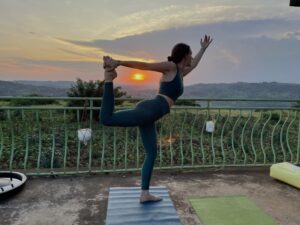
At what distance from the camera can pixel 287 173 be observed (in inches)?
156

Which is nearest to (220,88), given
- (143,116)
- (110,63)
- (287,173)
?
(287,173)

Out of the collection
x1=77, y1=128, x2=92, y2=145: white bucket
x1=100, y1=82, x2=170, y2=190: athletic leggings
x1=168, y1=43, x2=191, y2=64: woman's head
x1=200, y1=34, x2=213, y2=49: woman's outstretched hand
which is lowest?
x1=77, y1=128, x2=92, y2=145: white bucket

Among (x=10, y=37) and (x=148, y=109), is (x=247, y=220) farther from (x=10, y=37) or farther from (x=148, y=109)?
(x=10, y=37)

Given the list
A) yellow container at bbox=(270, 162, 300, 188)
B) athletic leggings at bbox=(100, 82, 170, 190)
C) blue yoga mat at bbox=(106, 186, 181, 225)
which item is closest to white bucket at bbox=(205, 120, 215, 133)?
yellow container at bbox=(270, 162, 300, 188)

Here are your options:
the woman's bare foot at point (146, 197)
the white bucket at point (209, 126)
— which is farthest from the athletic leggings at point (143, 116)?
the white bucket at point (209, 126)

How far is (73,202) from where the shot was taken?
332cm

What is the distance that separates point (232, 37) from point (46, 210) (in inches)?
183

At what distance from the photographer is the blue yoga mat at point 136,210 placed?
9.20 feet

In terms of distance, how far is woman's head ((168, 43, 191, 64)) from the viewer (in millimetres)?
2717

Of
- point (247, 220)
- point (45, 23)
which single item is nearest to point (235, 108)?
point (247, 220)

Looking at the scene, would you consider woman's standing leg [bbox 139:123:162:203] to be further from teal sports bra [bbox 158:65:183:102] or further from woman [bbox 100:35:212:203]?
teal sports bra [bbox 158:65:183:102]

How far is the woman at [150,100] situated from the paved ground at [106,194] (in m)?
0.79

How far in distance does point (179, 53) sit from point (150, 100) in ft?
1.68

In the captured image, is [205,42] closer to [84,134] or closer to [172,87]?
[172,87]
